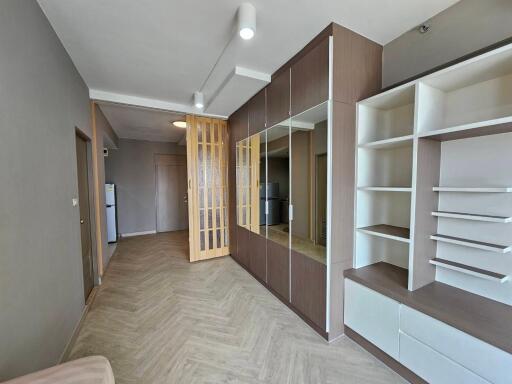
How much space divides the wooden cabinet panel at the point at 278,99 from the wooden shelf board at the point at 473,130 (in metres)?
1.38

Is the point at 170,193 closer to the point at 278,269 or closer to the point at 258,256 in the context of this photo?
→ the point at 258,256

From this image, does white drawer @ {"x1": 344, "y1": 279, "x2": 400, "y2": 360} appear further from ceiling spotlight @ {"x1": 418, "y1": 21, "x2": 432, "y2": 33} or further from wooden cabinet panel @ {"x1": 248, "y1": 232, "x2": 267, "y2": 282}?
ceiling spotlight @ {"x1": 418, "y1": 21, "x2": 432, "y2": 33}

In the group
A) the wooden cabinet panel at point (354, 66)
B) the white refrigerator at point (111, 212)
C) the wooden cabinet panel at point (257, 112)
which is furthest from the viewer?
the white refrigerator at point (111, 212)

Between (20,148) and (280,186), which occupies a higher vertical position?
(20,148)

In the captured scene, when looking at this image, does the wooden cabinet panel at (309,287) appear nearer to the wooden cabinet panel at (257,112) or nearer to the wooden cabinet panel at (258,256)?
the wooden cabinet panel at (258,256)

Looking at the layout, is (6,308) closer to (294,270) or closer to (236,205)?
(294,270)

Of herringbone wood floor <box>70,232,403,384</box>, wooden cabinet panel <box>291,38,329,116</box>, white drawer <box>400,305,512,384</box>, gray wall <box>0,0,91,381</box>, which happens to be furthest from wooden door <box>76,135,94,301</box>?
white drawer <box>400,305,512,384</box>

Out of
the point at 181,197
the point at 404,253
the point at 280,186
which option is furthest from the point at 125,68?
the point at 181,197

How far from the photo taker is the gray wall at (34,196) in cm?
116

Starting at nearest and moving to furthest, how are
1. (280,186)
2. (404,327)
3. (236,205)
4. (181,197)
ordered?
(404,327), (280,186), (236,205), (181,197)

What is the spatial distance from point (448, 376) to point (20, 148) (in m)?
2.98

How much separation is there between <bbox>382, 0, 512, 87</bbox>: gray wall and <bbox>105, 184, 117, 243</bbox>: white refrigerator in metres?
5.91

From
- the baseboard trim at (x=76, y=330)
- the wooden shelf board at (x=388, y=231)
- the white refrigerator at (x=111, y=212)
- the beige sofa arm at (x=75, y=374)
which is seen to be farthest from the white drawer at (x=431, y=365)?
the white refrigerator at (x=111, y=212)

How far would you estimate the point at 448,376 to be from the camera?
4.42 ft
